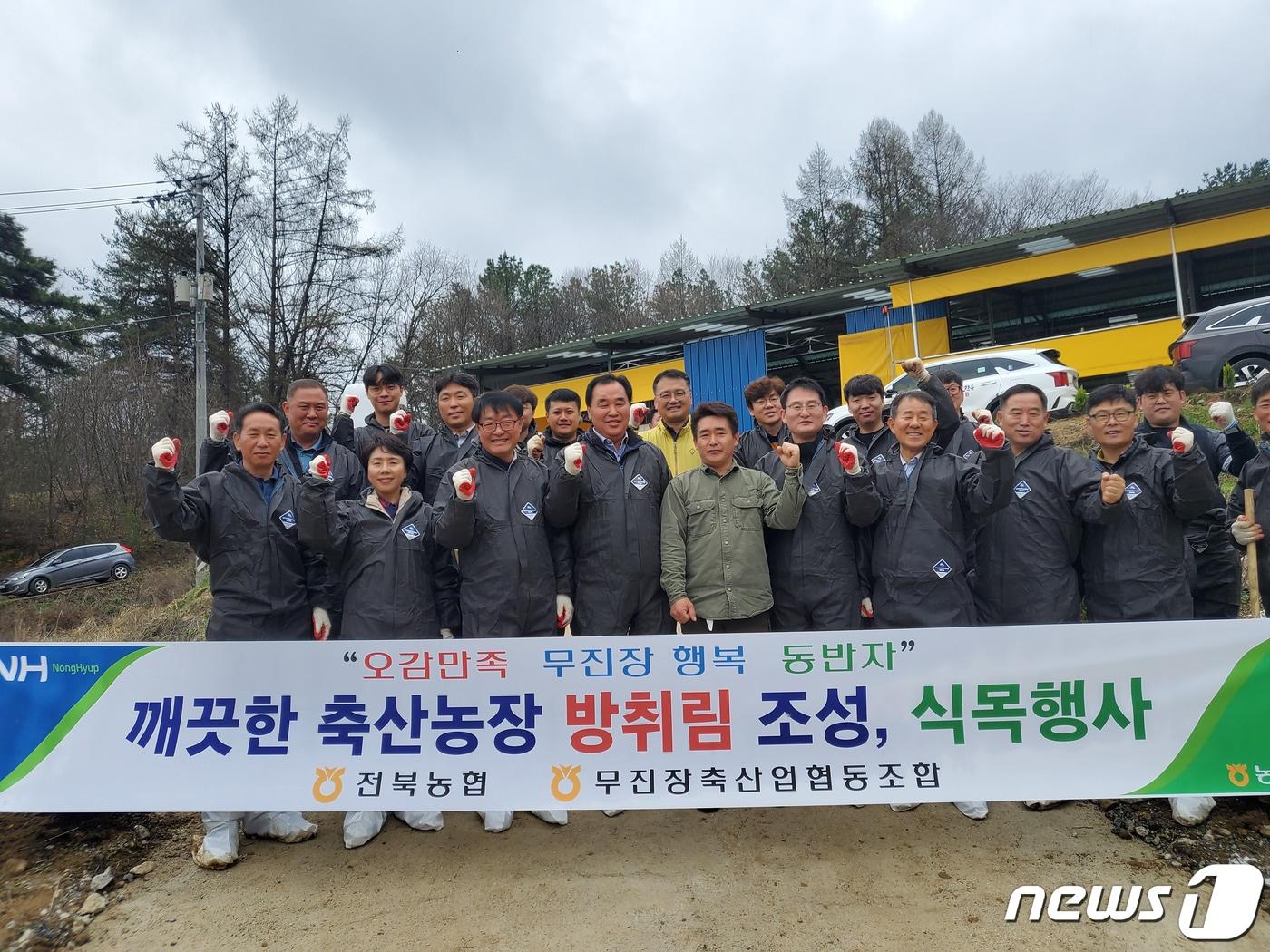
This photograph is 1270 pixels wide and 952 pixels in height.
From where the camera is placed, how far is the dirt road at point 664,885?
102 inches

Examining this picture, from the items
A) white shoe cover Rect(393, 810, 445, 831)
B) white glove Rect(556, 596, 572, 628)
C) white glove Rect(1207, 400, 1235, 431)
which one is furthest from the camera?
white glove Rect(1207, 400, 1235, 431)

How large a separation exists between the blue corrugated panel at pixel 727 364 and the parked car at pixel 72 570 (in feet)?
51.5

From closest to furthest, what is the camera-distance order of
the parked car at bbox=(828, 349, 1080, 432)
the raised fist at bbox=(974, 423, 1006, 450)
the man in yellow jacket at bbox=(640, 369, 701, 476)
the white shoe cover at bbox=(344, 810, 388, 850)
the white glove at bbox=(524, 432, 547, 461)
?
the raised fist at bbox=(974, 423, 1006, 450) < the white shoe cover at bbox=(344, 810, 388, 850) < the white glove at bbox=(524, 432, 547, 461) < the man in yellow jacket at bbox=(640, 369, 701, 476) < the parked car at bbox=(828, 349, 1080, 432)

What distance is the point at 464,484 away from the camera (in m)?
3.08

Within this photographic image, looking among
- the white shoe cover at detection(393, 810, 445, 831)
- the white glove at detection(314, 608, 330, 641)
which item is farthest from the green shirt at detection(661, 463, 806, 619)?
the white glove at detection(314, 608, 330, 641)

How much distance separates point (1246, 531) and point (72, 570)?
2286cm

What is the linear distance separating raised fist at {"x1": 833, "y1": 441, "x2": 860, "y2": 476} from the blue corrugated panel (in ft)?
46.8

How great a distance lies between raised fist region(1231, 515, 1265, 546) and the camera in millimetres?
3514

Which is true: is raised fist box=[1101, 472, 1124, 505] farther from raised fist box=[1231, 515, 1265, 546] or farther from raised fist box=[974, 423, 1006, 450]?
raised fist box=[1231, 515, 1265, 546]

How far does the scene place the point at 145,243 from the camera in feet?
75.2

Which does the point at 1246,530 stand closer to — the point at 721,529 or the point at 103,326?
the point at 721,529

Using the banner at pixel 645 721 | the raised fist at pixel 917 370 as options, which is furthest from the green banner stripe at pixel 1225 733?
the raised fist at pixel 917 370

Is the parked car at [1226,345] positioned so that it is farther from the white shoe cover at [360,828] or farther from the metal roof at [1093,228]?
the white shoe cover at [360,828]

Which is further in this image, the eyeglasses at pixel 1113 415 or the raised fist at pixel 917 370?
the raised fist at pixel 917 370
